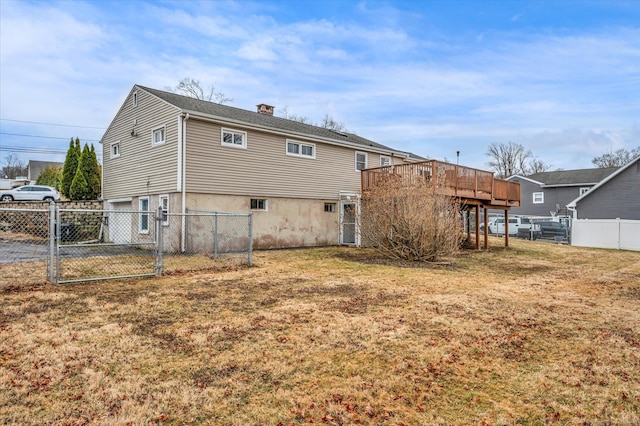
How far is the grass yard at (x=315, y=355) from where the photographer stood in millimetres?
2938

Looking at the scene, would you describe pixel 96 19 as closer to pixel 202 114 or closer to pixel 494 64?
pixel 202 114

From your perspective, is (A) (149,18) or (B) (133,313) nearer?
(B) (133,313)

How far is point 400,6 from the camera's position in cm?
1426

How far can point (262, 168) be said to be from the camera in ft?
50.4

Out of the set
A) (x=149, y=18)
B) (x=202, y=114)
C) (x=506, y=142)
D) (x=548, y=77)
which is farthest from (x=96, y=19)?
(x=506, y=142)

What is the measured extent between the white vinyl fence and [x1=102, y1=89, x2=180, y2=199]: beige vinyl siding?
70.9 ft

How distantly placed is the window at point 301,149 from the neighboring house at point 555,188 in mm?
27370

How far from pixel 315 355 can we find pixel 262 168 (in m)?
12.0

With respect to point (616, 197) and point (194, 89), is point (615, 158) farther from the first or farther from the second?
point (194, 89)

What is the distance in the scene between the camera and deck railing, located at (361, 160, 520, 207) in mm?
12820

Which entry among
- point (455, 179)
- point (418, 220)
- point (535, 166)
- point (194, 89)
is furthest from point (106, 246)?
point (535, 166)

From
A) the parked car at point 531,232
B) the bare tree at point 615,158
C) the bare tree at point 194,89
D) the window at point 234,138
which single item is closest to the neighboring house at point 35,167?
the bare tree at point 194,89

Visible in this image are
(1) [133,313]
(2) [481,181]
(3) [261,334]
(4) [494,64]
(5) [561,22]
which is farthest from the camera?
(4) [494,64]

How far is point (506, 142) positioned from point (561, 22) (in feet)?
149
